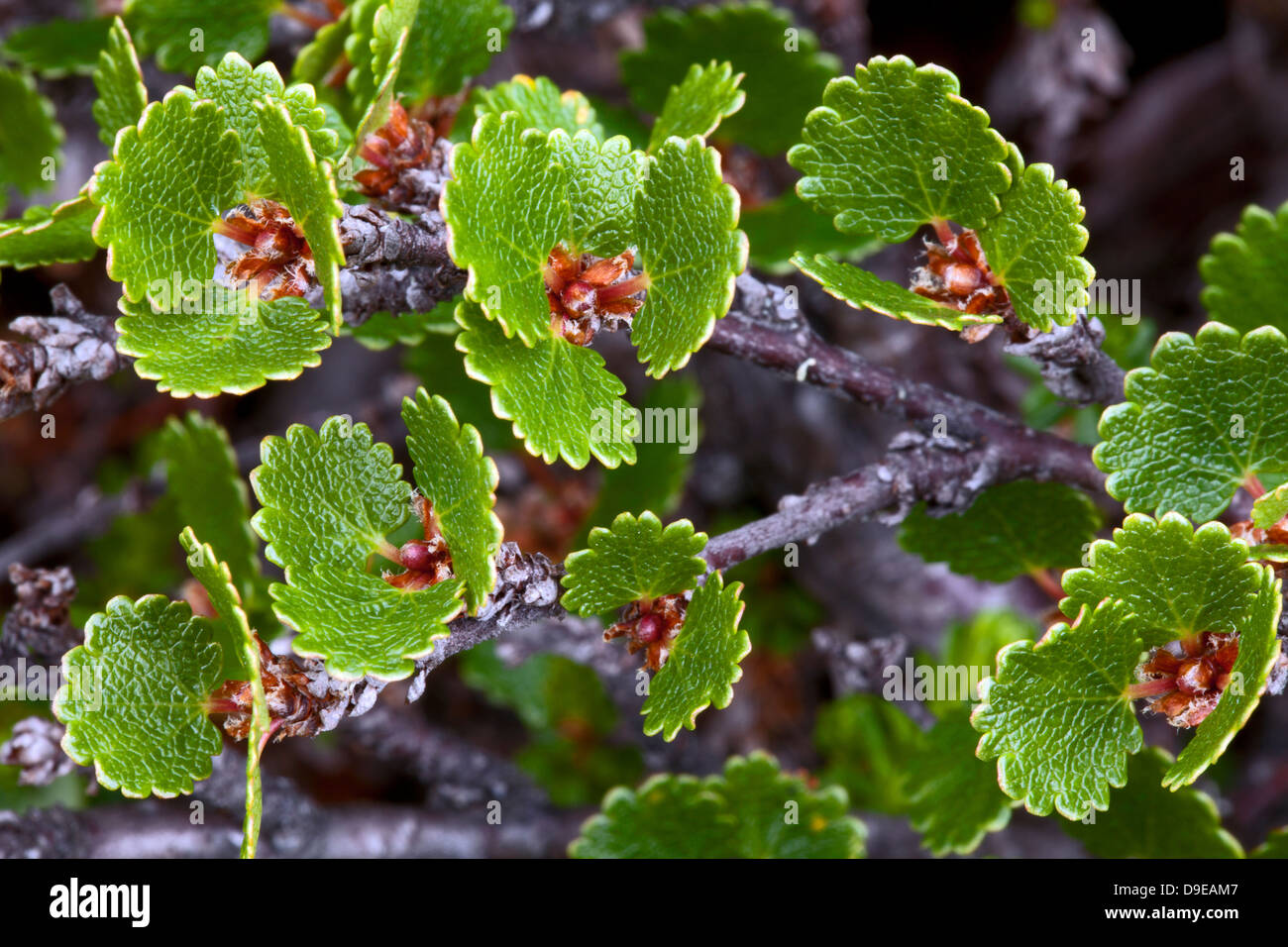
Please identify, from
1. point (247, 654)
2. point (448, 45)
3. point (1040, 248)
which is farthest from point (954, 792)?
point (448, 45)

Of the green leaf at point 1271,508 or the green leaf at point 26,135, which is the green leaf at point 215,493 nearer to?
the green leaf at point 26,135

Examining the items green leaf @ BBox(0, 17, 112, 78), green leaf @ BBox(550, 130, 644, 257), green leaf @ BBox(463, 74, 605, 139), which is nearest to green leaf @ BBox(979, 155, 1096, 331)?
green leaf @ BBox(550, 130, 644, 257)

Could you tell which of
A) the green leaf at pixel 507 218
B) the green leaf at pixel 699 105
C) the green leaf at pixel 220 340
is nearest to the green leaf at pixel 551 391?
the green leaf at pixel 507 218

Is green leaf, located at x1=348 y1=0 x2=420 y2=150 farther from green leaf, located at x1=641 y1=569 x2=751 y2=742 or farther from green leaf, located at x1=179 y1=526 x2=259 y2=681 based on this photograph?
green leaf, located at x1=641 y1=569 x2=751 y2=742

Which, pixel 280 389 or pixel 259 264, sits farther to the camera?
pixel 280 389
